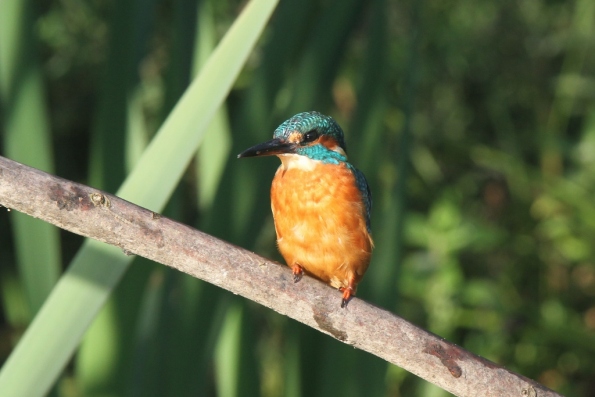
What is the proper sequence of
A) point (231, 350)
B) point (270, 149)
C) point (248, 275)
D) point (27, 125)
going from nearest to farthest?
point (248, 275) < point (27, 125) < point (270, 149) < point (231, 350)

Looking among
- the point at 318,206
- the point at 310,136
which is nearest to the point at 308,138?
the point at 310,136

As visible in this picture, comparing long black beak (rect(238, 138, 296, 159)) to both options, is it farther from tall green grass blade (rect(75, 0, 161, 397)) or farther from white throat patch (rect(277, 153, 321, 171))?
tall green grass blade (rect(75, 0, 161, 397))

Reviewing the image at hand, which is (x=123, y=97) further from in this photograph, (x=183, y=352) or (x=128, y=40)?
(x=183, y=352)

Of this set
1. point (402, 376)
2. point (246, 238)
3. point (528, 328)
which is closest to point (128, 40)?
point (246, 238)

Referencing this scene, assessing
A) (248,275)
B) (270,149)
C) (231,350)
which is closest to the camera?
(248,275)

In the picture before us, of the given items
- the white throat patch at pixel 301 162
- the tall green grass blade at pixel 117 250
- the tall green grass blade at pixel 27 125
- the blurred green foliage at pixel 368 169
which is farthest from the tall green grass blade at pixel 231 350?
the tall green grass blade at pixel 117 250

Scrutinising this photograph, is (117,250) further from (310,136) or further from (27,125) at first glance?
(310,136)
